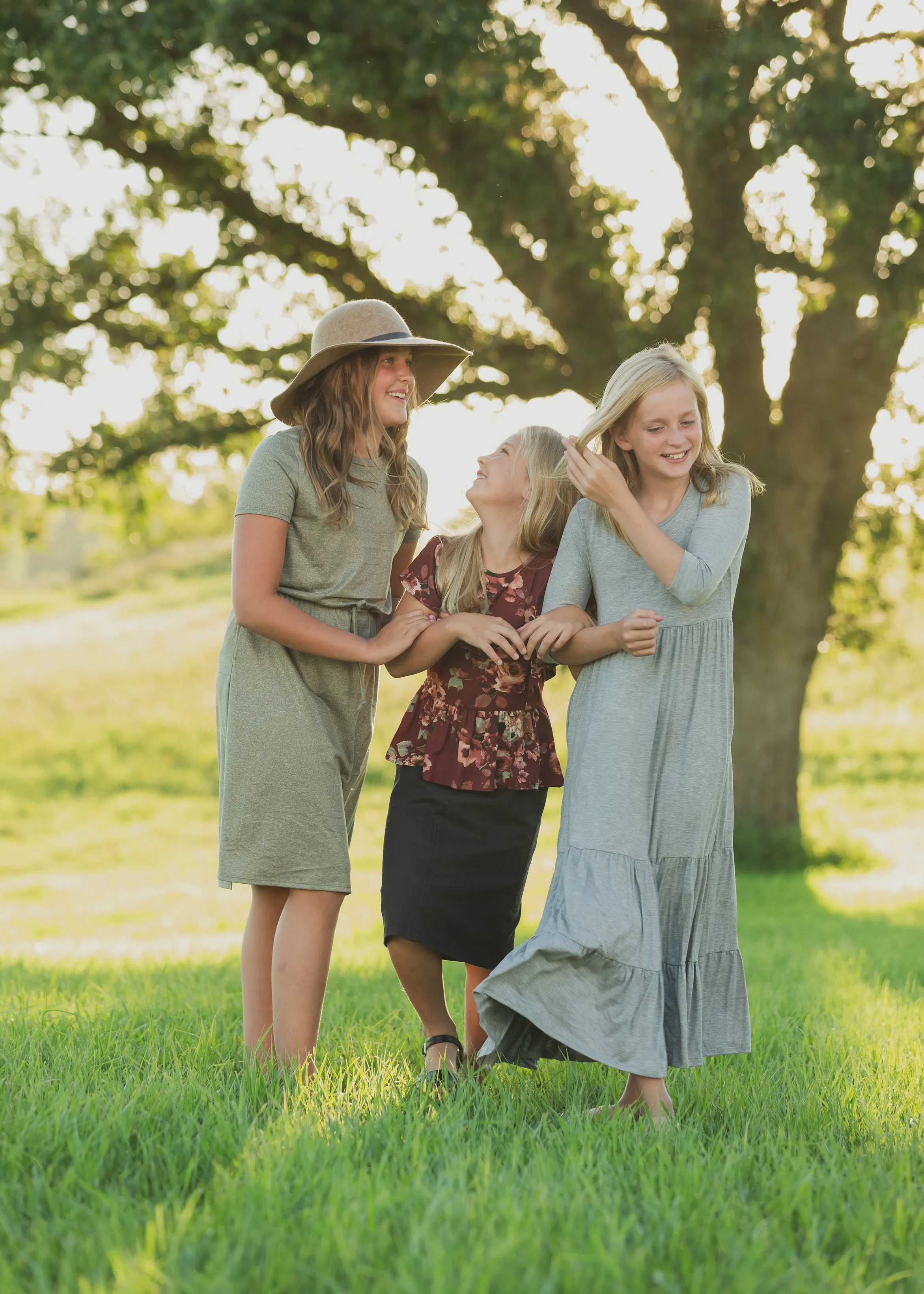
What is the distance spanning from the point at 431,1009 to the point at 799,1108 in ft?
3.70

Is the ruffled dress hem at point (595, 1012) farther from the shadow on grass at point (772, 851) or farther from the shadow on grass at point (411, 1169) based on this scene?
the shadow on grass at point (772, 851)

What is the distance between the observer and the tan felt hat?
11.8ft

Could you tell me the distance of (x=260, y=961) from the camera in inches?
145

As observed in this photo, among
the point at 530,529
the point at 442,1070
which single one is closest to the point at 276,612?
the point at 530,529

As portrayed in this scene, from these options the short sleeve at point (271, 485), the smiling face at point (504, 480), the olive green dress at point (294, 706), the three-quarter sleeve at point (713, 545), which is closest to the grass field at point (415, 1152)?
the olive green dress at point (294, 706)

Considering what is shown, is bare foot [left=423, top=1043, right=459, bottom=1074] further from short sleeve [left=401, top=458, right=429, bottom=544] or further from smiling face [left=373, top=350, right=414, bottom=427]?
smiling face [left=373, top=350, right=414, bottom=427]

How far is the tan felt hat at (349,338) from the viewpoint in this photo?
142 inches

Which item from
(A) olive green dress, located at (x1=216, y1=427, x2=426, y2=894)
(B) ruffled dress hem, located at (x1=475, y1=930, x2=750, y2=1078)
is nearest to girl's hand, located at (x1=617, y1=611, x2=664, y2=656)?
(B) ruffled dress hem, located at (x1=475, y1=930, x2=750, y2=1078)

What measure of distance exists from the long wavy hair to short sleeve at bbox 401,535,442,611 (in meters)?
0.11

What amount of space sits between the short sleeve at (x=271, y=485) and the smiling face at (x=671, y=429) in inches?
41.0

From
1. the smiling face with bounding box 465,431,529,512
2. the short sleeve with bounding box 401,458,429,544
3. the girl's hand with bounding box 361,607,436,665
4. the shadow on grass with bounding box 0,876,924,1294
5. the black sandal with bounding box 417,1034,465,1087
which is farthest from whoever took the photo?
the short sleeve with bounding box 401,458,429,544

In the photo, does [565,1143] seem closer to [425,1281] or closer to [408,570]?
[425,1281]

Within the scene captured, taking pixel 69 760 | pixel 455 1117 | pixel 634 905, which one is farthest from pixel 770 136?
pixel 69 760

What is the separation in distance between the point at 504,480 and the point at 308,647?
2.66 feet
